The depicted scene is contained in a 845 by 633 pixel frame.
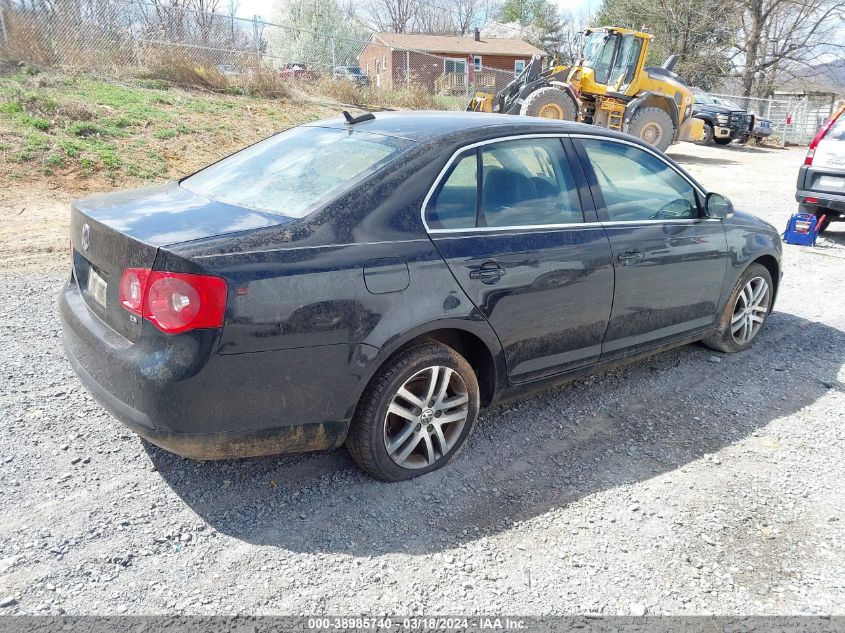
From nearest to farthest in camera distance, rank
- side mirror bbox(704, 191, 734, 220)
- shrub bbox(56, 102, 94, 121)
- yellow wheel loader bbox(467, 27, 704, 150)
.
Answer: side mirror bbox(704, 191, 734, 220) < shrub bbox(56, 102, 94, 121) < yellow wheel loader bbox(467, 27, 704, 150)

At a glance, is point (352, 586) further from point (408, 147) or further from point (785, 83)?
point (785, 83)

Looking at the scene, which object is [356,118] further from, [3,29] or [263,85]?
[263,85]

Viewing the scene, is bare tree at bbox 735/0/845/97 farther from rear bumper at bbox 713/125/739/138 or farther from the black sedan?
the black sedan

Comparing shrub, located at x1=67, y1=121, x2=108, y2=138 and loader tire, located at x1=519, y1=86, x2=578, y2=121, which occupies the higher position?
loader tire, located at x1=519, y1=86, x2=578, y2=121

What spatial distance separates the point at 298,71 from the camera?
21.0m

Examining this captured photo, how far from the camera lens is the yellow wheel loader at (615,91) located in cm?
1700

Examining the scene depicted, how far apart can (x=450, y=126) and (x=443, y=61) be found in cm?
2532

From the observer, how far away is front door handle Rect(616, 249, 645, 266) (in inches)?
153

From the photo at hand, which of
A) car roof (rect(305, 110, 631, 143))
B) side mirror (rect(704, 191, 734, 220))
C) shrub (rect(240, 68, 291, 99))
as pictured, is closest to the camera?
car roof (rect(305, 110, 631, 143))

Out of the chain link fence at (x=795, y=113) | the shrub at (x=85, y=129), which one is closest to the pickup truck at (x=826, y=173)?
the shrub at (x=85, y=129)

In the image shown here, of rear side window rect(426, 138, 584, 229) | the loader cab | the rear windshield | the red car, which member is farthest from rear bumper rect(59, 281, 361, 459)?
the red car

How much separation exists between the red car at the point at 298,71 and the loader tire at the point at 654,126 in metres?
10.1

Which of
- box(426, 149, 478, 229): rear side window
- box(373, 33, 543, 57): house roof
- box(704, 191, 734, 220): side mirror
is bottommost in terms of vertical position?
box(704, 191, 734, 220): side mirror

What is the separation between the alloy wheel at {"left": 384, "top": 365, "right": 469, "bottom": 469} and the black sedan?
0.01 m
